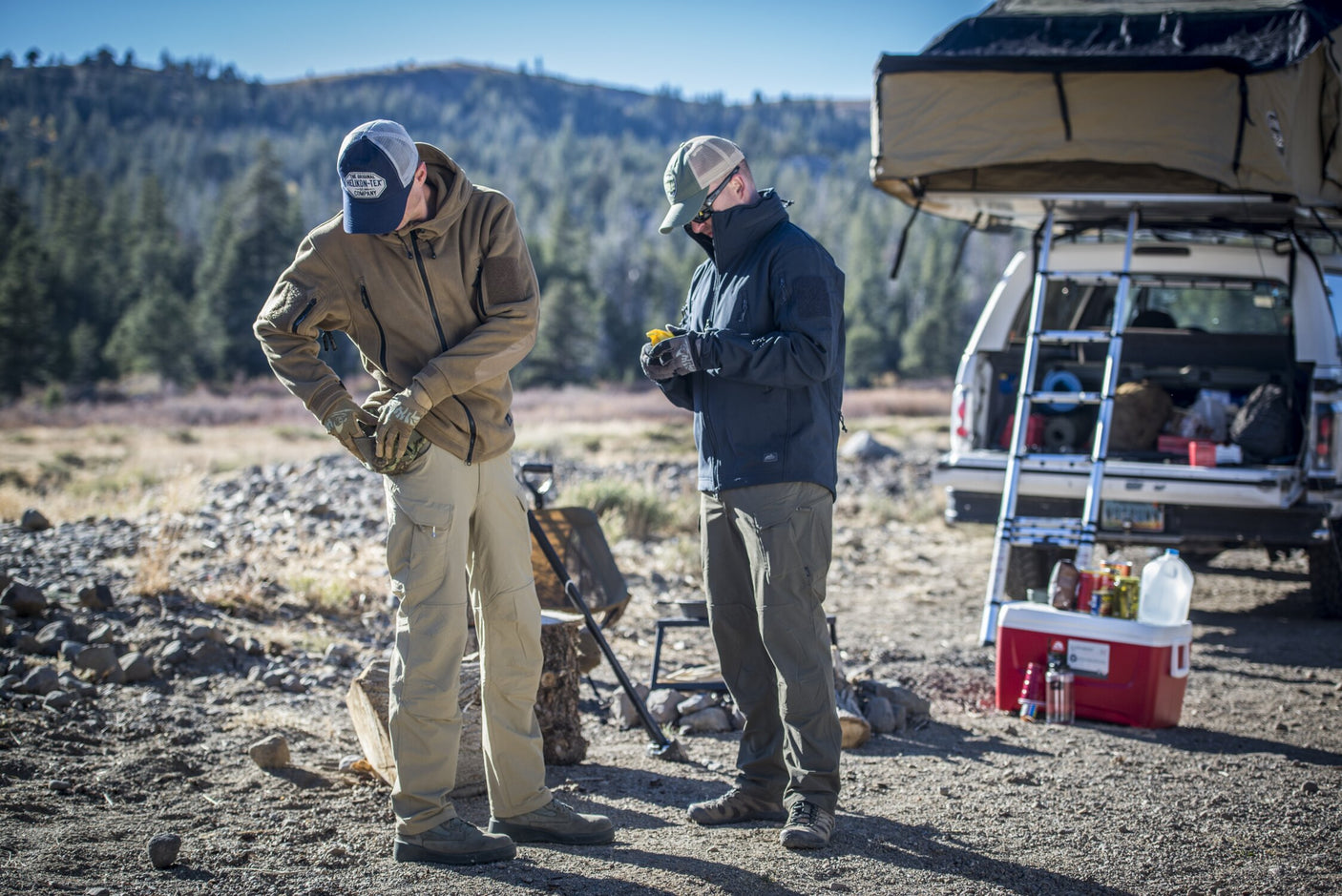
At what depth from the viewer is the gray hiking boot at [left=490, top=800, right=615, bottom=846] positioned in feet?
11.3

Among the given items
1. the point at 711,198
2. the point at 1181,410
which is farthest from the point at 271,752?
the point at 1181,410

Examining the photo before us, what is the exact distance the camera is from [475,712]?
13.3 feet

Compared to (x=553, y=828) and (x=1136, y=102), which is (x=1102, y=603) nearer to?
(x=553, y=828)

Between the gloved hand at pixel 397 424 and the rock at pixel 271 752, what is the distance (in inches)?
61.0

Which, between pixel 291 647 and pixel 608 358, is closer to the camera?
pixel 291 647

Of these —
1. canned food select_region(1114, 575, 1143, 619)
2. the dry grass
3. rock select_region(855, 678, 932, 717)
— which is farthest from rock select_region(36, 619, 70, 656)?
canned food select_region(1114, 575, 1143, 619)

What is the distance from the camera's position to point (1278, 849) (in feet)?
11.5

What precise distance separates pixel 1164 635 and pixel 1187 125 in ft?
10.5

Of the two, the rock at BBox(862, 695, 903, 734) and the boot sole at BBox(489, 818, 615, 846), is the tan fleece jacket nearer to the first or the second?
the boot sole at BBox(489, 818, 615, 846)

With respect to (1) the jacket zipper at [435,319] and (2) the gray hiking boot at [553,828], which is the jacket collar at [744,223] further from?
(2) the gray hiking boot at [553,828]

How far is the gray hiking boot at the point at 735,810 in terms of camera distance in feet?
12.1

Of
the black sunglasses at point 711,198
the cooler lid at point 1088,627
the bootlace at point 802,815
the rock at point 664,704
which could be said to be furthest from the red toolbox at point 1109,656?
the black sunglasses at point 711,198

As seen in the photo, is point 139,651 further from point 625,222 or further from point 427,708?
point 625,222

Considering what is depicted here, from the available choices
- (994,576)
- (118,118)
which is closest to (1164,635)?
(994,576)
